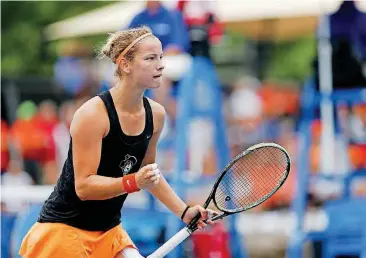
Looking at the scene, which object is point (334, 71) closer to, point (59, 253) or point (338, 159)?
point (338, 159)

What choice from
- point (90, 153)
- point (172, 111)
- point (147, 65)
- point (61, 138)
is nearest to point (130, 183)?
point (90, 153)

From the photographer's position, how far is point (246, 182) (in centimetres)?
603

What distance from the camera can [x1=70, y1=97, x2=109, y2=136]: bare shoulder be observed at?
5.20 metres

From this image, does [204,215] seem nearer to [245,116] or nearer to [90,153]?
[90,153]

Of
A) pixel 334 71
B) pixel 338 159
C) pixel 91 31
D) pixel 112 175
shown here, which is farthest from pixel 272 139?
pixel 112 175

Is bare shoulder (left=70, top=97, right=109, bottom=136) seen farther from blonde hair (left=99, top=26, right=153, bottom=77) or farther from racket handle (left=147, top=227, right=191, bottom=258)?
racket handle (left=147, top=227, right=191, bottom=258)

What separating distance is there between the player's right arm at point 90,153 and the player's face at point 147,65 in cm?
27

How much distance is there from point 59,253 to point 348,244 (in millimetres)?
3880

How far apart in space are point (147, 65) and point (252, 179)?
1.19 metres

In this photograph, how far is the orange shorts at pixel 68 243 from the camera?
17.8 feet

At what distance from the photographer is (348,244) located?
8.71 m

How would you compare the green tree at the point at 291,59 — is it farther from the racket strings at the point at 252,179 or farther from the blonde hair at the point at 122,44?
the blonde hair at the point at 122,44

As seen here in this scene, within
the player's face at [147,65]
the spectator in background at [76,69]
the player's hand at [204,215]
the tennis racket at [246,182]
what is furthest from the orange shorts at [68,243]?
the spectator in background at [76,69]

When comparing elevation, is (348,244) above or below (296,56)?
below
